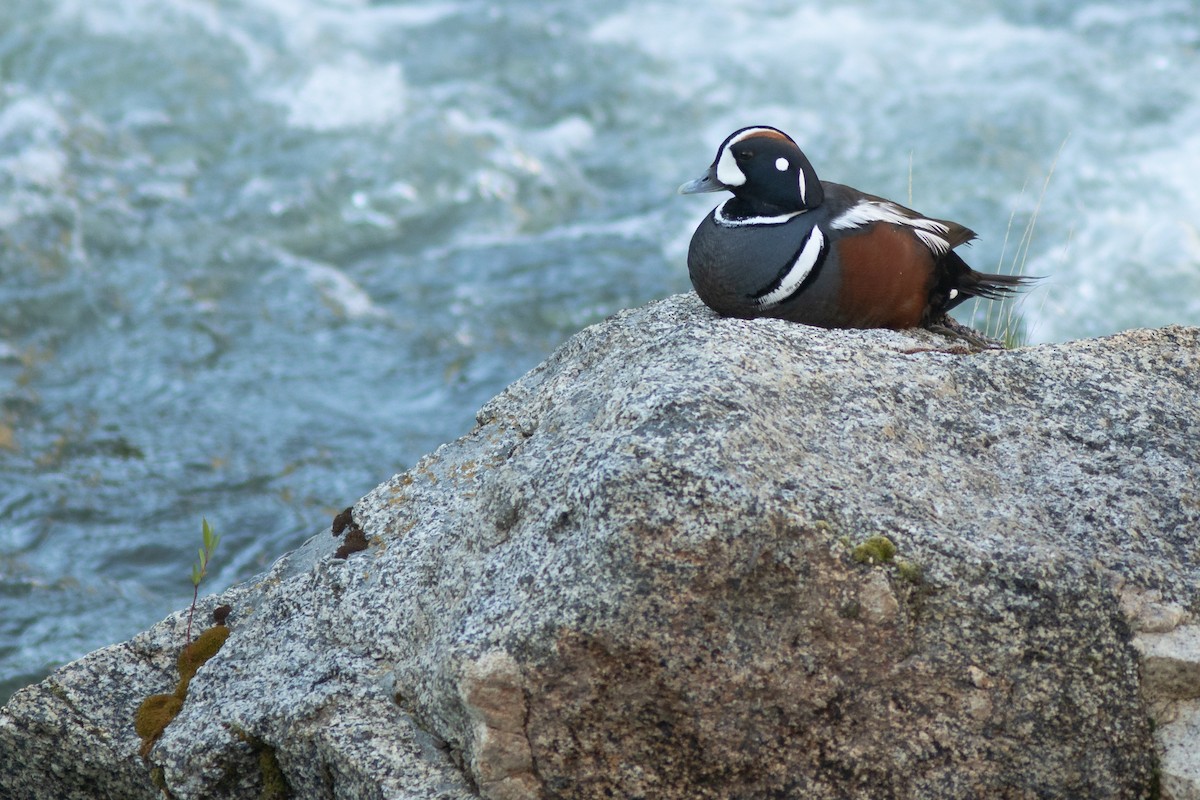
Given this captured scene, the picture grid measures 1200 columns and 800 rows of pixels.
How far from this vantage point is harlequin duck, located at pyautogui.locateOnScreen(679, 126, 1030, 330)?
3.59m

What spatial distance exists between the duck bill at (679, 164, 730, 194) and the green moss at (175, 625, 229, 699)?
178 cm

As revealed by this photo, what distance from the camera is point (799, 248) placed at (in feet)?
11.8

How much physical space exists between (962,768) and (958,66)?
27.0ft

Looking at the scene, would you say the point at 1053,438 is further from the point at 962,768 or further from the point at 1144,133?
the point at 1144,133

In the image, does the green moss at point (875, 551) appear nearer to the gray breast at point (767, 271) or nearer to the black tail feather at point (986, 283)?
the gray breast at point (767, 271)

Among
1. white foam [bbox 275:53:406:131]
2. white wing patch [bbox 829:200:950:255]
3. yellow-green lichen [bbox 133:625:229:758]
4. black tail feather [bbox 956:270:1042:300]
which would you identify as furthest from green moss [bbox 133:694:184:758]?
white foam [bbox 275:53:406:131]

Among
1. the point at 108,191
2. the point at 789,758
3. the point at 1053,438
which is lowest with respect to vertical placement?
the point at 108,191

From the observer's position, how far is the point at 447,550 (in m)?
3.19

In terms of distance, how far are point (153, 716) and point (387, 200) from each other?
20.6 feet

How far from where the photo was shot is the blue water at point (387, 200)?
661cm

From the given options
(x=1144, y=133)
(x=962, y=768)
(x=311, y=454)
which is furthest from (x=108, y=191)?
(x=962, y=768)

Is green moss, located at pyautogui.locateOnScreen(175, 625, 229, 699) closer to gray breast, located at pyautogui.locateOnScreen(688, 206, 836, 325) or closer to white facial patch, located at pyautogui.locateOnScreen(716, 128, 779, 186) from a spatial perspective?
gray breast, located at pyautogui.locateOnScreen(688, 206, 836, 325)

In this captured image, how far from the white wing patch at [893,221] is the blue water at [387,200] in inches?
75.3

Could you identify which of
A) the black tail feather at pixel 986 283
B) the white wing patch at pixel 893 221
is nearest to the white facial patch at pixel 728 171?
the white wing patch at pixel 893 221
